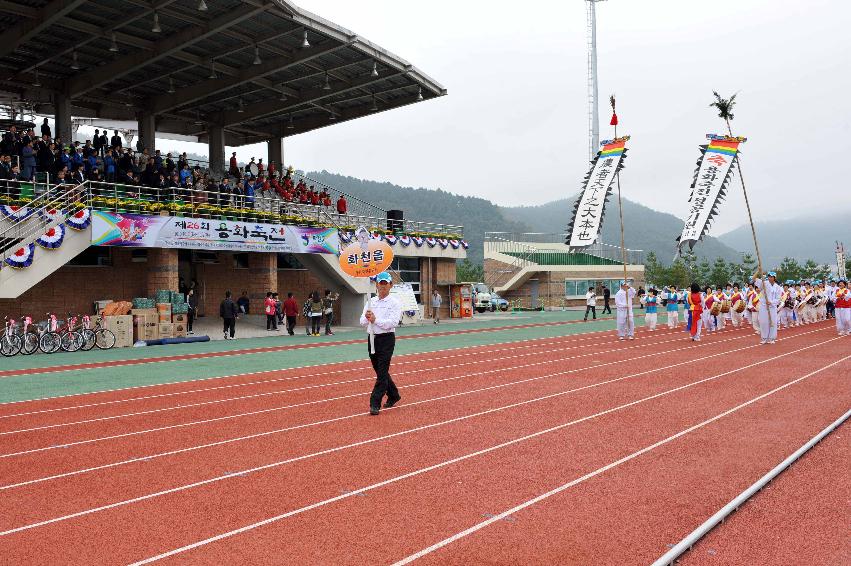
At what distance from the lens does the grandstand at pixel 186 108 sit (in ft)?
74.6

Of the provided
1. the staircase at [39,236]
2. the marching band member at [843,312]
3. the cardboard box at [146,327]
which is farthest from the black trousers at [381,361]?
the marching band member at [843,312]

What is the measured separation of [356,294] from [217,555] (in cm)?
2793

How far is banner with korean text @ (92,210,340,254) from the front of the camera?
882 inches

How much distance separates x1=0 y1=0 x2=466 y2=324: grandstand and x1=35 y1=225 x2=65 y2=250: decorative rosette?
17 cm

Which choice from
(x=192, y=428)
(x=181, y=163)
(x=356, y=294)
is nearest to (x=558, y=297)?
(x=356, y=294)

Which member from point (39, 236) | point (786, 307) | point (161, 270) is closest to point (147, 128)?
point (161, 270)

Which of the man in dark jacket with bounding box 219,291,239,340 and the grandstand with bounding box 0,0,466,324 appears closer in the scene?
the grandstand with bounding box 0,0,466,324

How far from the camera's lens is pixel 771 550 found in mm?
4422

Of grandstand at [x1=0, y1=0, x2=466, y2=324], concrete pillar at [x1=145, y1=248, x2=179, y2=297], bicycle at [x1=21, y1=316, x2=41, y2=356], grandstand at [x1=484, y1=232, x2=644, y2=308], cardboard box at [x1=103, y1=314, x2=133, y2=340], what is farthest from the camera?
grandstand at [x1=484, y1=232, x2=644, y2=308]

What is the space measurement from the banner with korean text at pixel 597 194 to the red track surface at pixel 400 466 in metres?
12.7

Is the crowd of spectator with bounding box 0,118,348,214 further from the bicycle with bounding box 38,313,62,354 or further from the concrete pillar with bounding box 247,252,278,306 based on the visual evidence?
the bicycle with bounding box 38,313,62,354

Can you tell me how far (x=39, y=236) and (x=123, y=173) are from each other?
5.50 metres

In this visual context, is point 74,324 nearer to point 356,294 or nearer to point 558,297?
→ point 356,294

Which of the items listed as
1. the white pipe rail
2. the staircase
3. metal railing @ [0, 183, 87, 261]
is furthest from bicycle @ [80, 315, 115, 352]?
the white pipe rail
